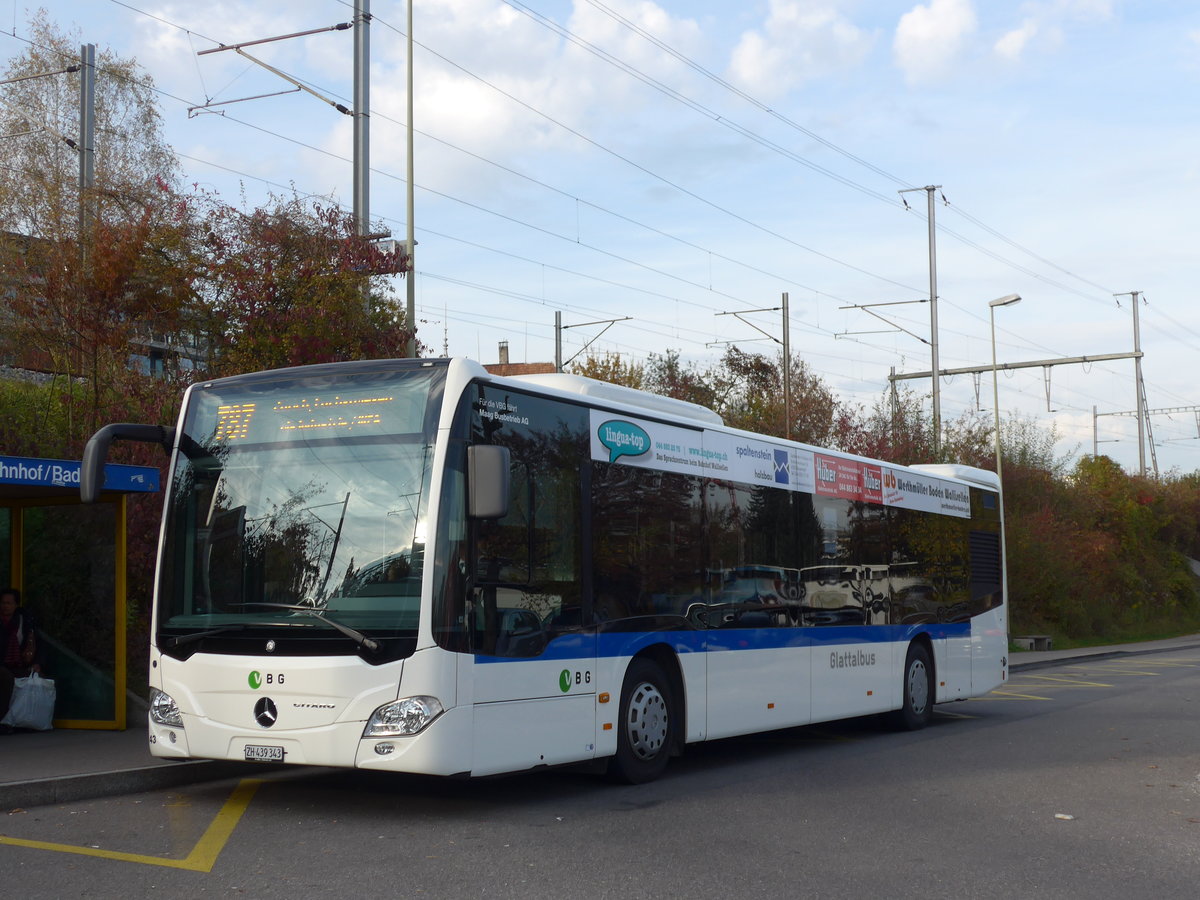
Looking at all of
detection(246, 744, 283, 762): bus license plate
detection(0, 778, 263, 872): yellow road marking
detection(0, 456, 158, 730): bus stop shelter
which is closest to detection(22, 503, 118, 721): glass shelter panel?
detection(0, 456, 158, 730): bus stop shelter

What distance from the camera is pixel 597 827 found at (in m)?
8.52

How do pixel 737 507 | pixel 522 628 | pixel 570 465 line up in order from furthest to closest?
1. pixel 737 507
2. pixel 570 465
3. pixel 522 628

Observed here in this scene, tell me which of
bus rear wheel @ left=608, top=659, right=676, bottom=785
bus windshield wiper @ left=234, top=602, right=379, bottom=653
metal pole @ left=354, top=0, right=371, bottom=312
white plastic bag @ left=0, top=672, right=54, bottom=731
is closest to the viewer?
bus windshield wiper @ left=234, top=602, right=379, bottom=653

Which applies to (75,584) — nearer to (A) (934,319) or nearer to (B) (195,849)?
(B) (195,849)

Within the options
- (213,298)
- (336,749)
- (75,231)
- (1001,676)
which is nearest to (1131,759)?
(1001,676)

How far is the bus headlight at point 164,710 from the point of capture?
900 cm

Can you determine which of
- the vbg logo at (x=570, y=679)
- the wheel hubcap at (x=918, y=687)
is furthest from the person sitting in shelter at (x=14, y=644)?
the wheel hubcap at (x=918, y=687)

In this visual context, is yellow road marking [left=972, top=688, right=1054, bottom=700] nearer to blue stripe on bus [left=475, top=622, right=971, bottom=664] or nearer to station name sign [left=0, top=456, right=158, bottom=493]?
blue stripe on bus [left=475, top=622, right=971, bottom=664]

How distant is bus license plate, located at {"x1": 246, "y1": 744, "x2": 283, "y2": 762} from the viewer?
8.52m

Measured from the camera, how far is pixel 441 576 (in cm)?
841

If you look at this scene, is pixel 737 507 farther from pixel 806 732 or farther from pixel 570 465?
pixel 806 732

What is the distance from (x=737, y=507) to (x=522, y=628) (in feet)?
11.6

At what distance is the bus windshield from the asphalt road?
1.31 m

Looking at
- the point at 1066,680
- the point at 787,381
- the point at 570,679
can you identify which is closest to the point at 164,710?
the point at 570,679
